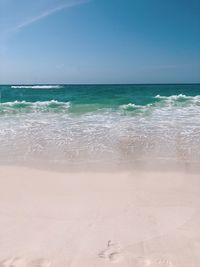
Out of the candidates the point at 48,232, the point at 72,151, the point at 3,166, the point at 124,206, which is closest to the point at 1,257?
the point at 48,232

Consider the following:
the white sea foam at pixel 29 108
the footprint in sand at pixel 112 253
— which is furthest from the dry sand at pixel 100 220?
the white sea foam at pixel 29 108

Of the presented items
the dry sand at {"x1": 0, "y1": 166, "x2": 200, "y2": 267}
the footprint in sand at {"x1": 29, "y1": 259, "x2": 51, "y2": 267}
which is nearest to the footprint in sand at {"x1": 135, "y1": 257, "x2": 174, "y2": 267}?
the dry sand at {"x1": 0, "y1": 166, "x2": 200, "y2": 267}

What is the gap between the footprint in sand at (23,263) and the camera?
237cm

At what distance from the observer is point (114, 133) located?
8.12m

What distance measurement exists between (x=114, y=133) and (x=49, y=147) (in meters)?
2.28

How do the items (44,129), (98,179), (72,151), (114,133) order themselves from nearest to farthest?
(98,179) < (72,151) < (114,133) < (44,129)

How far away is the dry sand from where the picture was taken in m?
2.48

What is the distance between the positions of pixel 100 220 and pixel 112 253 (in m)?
0.61

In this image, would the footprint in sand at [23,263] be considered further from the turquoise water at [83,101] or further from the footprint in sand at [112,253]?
the turquoise water at [83,101]

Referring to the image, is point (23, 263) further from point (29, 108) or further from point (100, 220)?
point (29, 108)

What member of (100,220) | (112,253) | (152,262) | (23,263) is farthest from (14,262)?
(152,262)

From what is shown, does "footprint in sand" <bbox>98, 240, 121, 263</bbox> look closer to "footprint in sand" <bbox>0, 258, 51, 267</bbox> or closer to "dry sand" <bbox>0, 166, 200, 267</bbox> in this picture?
"dry sand" <bbox>0, 166, 200, 267</bbox>

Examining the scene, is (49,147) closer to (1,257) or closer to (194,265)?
(1,257)

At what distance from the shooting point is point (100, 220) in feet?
10.2
